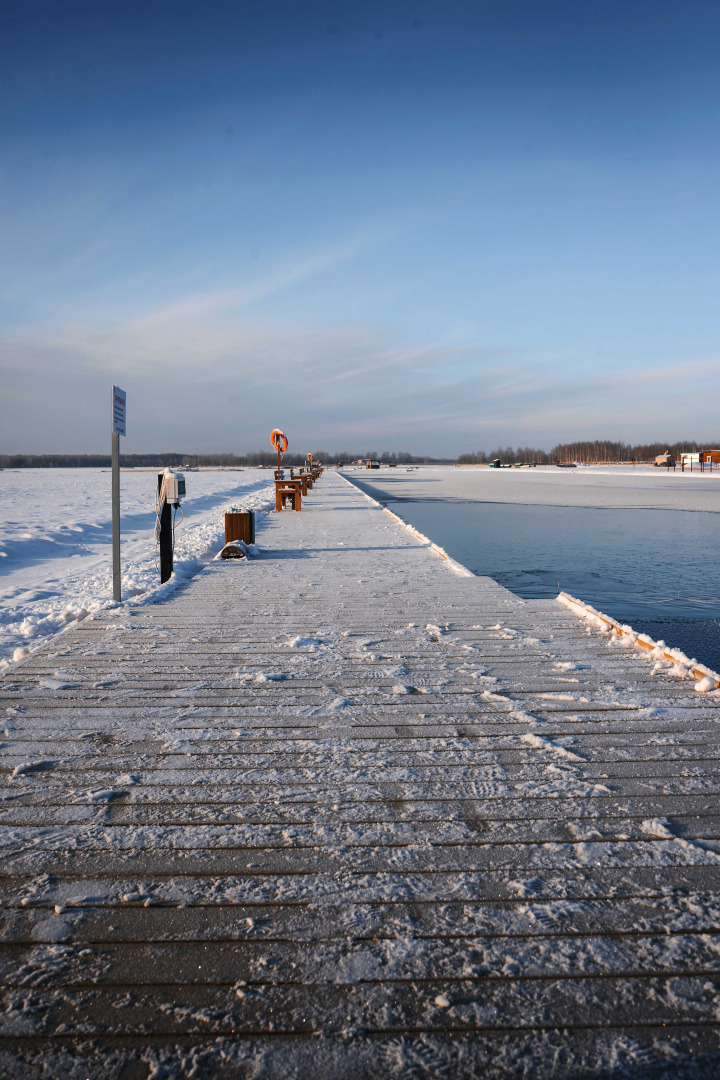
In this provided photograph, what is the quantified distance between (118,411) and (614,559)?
877cm

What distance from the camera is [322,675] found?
172 inches

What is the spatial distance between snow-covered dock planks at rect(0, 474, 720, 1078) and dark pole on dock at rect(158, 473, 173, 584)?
3524 mm

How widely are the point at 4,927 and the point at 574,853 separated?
73.7 inches

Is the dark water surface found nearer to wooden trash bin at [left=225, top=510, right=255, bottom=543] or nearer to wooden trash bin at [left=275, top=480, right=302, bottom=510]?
wooden trash bin at [left=275, top=480, right=302, bottom=510]

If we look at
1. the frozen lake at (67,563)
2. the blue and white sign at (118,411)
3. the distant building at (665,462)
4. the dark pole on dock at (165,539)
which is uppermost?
the distant building at (665,462)

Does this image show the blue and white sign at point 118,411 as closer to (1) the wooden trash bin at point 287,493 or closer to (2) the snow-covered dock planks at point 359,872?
(2) the snow-covered dock planks at point 359,872

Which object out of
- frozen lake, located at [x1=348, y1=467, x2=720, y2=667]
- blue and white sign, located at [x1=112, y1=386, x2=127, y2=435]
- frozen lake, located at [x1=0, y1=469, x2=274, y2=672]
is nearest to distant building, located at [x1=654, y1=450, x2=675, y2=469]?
frozen lake, located at [x1=348, y1=467, x2=720, y2=667]

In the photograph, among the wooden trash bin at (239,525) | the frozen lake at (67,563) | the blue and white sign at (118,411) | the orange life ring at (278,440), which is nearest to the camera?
the blue and white sign at (118,411)

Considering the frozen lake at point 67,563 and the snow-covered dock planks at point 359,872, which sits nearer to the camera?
the snow-covered dock planks at point 359,872

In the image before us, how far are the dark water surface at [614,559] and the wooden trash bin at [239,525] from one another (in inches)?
150

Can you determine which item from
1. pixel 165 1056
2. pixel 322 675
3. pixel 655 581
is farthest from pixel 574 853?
pixel 655 581

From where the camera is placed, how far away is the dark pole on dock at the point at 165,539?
7805 millimetres

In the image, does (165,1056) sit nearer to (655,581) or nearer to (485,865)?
(485,865)

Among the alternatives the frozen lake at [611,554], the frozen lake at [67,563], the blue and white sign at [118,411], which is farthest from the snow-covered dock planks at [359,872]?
the frozen lake at [611,554]
